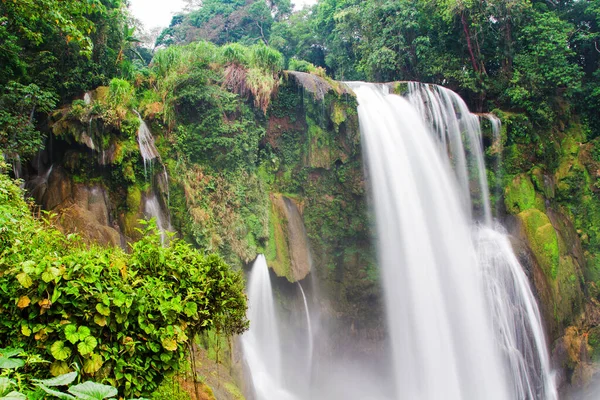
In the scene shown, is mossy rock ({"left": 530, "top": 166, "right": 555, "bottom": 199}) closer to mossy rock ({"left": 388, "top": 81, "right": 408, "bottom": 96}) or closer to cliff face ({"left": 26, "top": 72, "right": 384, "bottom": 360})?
mossy rock ({"left": 388, "top": 81, "right": 408, "bottom": 96})

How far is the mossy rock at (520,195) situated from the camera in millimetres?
12719

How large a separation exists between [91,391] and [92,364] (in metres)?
0.72

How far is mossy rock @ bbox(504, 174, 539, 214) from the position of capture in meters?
12.7

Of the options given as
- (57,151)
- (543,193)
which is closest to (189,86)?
(57,151)

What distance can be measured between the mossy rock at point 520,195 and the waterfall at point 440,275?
1.04 meters

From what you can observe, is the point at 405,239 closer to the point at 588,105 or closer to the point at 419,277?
the point at 419,277

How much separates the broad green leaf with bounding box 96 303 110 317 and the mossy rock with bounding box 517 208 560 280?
1201 cm

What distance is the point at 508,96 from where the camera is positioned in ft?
45.4

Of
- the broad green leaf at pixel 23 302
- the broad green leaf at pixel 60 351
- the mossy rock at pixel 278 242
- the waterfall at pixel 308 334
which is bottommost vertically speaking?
the waterfall at pixel 308 334

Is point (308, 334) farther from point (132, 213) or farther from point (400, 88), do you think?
point (400, 88)

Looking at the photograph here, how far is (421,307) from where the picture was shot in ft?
33.2

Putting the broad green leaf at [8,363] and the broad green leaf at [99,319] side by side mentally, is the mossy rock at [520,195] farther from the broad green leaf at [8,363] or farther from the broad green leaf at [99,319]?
the broad green leaf at [8,363]

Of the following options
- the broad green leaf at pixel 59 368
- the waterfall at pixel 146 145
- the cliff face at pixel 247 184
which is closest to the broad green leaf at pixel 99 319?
the broad green leaf at pixel 59 368

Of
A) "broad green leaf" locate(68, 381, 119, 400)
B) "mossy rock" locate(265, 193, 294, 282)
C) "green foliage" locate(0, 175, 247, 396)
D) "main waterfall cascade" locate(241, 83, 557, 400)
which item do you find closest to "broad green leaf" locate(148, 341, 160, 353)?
"green foliage" locate(0, 175, 247, 396)
